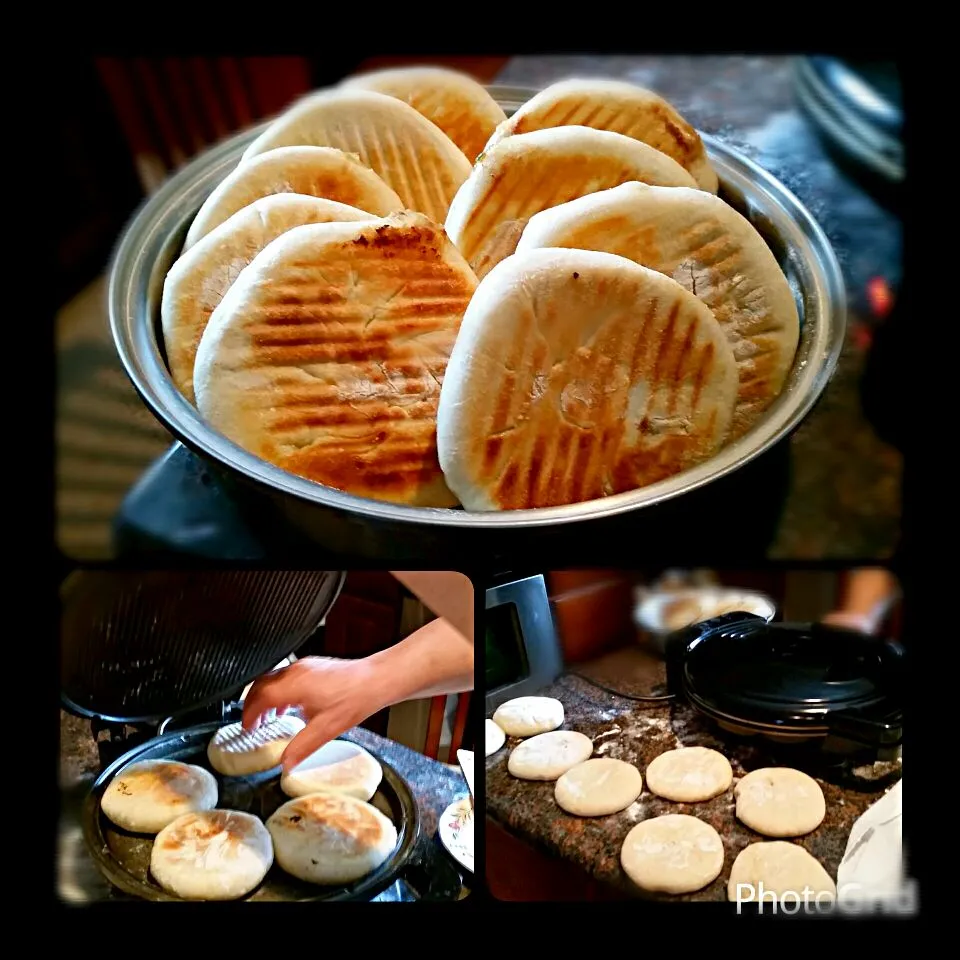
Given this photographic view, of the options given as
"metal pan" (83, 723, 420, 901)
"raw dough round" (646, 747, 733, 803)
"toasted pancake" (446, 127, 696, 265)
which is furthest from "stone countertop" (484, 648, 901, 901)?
"toasted pancake" (446, 127, 696, 265)

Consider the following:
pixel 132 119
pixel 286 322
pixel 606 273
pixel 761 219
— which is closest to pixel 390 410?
pixel 286 322

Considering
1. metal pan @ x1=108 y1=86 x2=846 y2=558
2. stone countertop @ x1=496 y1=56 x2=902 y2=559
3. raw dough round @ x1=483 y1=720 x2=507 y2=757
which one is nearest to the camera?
metal pan @ x1=108 y1=86 x2=846 y2=558

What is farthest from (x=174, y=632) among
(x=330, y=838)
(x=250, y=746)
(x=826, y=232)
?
(x=826, y=232)

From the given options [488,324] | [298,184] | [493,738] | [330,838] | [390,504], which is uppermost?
[298,184]

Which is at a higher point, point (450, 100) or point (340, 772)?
point (450, 100)

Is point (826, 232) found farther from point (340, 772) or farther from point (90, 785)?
point (90, 785)

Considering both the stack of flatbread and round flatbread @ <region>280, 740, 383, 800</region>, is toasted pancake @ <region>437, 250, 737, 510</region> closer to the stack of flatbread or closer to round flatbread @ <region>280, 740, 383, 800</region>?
the stack of flatbread
